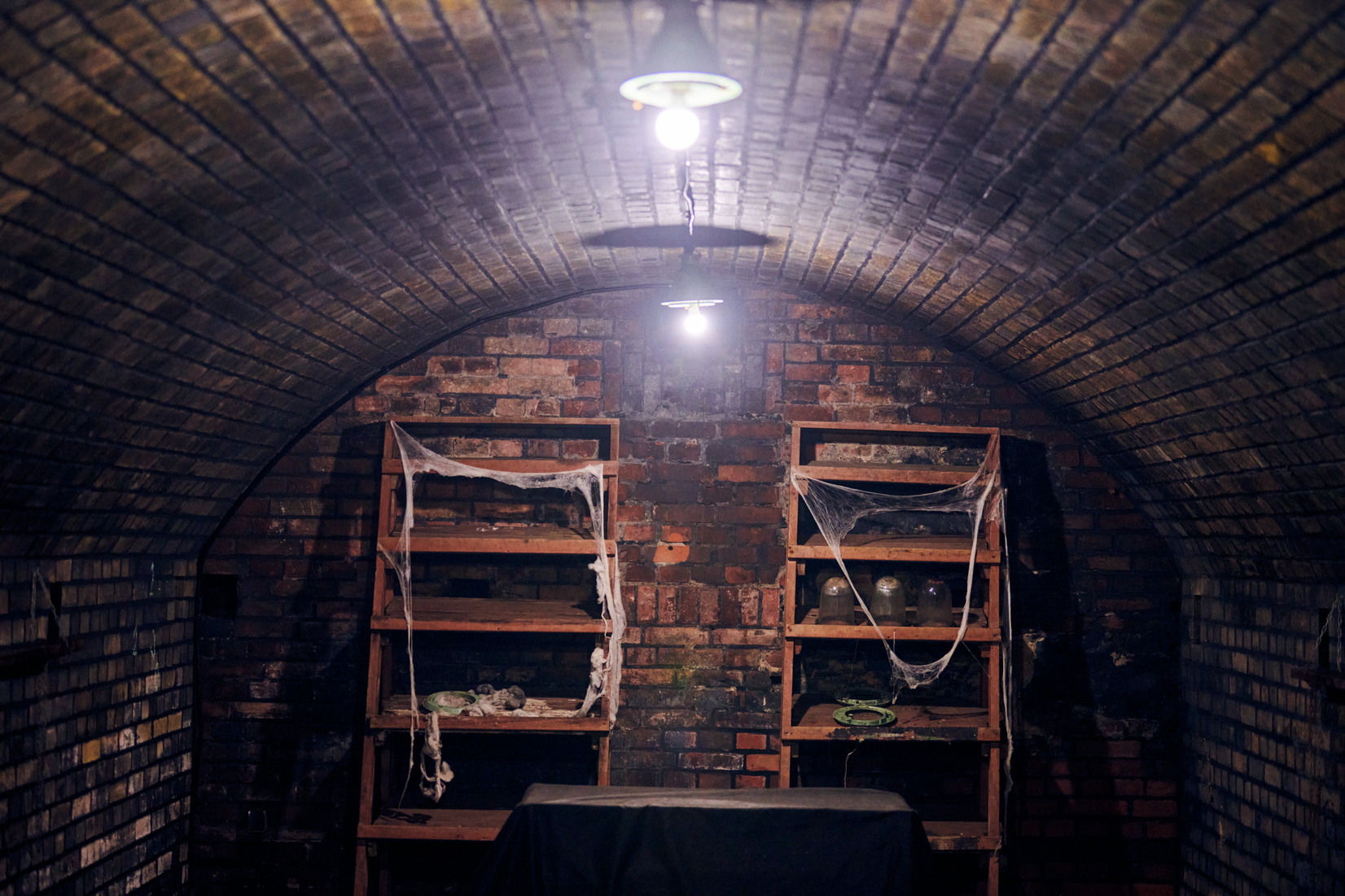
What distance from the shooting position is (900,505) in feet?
14.9

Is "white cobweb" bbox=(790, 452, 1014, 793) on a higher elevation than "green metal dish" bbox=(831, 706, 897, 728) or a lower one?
higher

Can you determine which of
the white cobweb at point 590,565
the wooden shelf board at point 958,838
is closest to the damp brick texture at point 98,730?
the white cobweb at point 590,565

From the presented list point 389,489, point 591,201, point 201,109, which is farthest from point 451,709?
point 201,109

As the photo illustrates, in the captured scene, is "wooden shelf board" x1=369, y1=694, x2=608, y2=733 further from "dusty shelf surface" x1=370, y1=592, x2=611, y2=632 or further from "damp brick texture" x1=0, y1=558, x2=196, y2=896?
"damp brick texture" x1=0, y1=558, x2=196, y2=896

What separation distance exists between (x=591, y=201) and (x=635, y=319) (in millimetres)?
1366

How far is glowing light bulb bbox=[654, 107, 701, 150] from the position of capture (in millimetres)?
2350

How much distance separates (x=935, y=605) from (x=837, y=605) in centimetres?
38

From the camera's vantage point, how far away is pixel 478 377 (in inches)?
189

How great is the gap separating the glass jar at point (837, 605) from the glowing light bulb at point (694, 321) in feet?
3.72

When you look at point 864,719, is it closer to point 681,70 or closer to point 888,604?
point 888,604

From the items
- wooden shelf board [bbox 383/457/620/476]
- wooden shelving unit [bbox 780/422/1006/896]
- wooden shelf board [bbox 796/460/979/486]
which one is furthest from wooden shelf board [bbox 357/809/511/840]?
wooden shelf board [bbox 796/460/979/486]

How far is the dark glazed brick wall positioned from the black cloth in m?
1.22

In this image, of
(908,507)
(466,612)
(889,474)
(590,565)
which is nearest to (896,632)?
(908,507)

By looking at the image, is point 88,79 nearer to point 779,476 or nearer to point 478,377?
point 478,377
